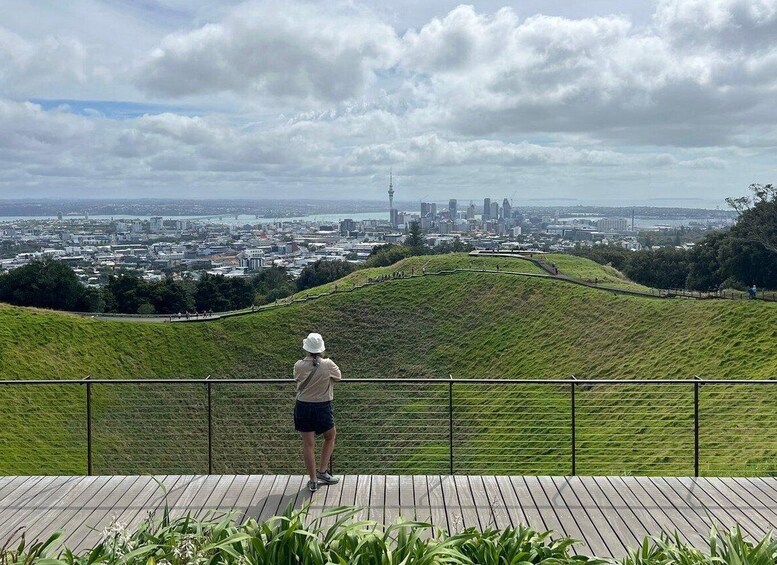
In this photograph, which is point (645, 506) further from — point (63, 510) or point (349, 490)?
point (63, 510)

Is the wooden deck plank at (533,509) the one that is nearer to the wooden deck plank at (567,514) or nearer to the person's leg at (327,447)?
the wooden deck plank at (567,514)

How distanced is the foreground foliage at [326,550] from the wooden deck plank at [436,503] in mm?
1070

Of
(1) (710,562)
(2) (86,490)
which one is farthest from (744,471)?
(2) (86,490)

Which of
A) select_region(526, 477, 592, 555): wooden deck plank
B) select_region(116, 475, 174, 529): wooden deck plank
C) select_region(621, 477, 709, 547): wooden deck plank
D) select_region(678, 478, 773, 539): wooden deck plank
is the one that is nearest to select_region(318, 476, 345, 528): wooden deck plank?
select_region(116, 475, 174, 529): wooden deck plank

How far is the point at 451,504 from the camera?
552cm

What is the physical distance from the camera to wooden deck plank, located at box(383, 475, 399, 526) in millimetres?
5207

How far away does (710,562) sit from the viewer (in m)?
3.65

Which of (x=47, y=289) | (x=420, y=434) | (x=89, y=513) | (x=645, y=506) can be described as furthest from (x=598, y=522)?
(x=47, y=289)

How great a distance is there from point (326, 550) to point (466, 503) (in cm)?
202

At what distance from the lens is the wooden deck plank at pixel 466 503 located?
5184 millimetres

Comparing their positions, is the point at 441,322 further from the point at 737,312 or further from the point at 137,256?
the point at 137,256

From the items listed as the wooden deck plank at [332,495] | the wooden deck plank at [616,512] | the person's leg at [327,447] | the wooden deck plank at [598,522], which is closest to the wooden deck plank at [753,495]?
the wooden deck plank at [616,512]

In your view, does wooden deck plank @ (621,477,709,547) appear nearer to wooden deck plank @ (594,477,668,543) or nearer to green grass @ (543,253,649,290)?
wooden deck plank @ (594,477,668,543)

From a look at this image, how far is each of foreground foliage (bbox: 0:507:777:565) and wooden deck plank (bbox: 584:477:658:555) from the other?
992 mm
